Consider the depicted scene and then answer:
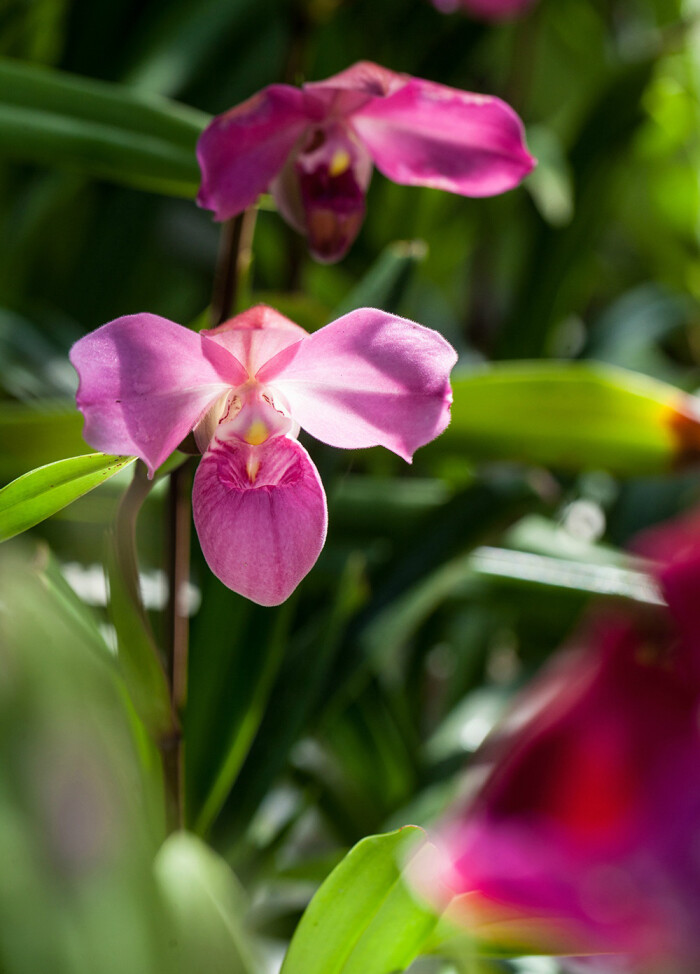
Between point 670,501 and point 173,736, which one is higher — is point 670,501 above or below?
below

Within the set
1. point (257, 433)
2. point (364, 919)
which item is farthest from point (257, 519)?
point (364, 919)

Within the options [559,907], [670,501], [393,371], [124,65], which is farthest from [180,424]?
[670,501]

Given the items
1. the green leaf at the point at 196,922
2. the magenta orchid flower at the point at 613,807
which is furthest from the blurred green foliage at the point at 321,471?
the magenta orchid flower at the point at 613,807

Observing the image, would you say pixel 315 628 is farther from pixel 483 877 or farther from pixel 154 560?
pixel 483 877

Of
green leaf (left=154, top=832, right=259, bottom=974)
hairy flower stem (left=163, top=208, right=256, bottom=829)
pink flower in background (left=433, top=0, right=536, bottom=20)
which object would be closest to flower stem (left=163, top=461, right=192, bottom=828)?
hairy flower stem (left=163, top=208, right=256, bottom=829)

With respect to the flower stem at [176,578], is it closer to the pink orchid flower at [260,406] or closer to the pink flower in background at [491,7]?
the pink orchid flower at [260,406]

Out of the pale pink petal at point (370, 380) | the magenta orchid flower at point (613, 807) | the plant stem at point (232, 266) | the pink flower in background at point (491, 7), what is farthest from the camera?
the pink flower in background at point (491, 7)
